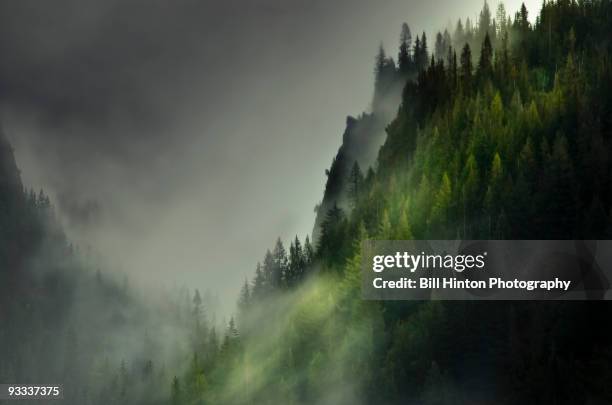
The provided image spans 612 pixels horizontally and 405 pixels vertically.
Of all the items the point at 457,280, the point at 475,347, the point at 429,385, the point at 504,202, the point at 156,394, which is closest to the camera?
the point at 429,385

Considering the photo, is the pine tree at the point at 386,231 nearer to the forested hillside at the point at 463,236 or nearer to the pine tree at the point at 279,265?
the forested hillside at the point at 463,236

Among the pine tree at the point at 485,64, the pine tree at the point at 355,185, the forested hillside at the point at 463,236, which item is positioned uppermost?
the pine tree at the point at 485,64

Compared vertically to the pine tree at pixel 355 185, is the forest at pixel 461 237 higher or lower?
lower

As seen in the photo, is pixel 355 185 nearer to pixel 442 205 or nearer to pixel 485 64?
pixel 485 64

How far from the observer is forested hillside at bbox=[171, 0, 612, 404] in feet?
244

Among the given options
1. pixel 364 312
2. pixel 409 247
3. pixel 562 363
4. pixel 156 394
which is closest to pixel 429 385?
pixel 562 363

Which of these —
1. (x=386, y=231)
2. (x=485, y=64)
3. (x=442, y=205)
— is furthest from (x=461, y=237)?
(x=485, y=64)

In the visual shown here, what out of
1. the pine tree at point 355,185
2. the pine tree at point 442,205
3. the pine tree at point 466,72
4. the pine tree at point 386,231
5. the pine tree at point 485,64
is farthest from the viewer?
the pine tree at point 466,72

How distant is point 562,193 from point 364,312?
2940 centimetres

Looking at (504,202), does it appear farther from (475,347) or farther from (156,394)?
(156,394)

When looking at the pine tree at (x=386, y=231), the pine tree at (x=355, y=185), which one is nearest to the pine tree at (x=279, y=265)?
the pine tree at (x=355, y=185)

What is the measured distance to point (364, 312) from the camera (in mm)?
92000

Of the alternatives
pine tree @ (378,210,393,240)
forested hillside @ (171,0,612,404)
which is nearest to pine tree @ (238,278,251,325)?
forested hillside @ (171,0,612,404)

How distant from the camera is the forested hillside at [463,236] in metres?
74.4
